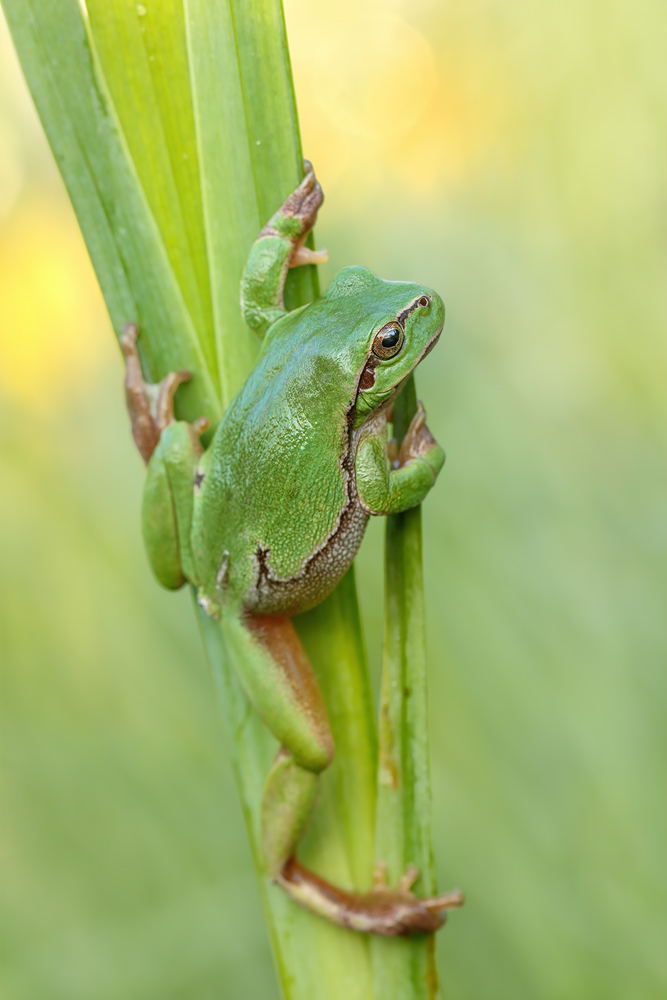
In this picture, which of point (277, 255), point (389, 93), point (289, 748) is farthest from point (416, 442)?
point (389, 93)

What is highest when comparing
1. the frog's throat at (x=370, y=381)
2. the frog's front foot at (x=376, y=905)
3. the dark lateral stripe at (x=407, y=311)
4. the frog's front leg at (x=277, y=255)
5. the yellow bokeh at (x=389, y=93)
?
the yellow bokeh at (x=389, y=93)

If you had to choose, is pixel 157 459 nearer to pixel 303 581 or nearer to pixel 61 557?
pixel 303 581

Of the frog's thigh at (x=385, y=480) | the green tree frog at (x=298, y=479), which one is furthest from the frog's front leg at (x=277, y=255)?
the frog's thigh at (x=385, y=480)

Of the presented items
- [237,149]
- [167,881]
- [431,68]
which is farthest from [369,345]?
[167,881]

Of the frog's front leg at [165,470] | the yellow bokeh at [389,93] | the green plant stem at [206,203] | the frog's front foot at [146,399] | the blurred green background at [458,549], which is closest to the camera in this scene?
the green plant stem at [206,203]

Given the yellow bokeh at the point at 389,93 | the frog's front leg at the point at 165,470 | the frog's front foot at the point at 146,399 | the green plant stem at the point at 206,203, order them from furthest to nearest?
the yellow bokeh at the point at 389,93, the frog's front leg at the point at 165,470, the frog's front foot at the point at 146,399, the green plant stem at the point at 206,203

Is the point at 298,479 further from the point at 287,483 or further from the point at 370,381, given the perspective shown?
the point at 370,381

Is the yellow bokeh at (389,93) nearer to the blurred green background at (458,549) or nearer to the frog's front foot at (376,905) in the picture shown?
the blurred green background at (458,549)
